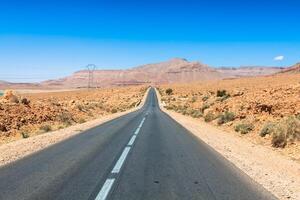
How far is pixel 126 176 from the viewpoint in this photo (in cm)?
910

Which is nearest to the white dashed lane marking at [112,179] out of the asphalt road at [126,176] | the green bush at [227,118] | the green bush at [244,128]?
the asphalt road at [126,176]

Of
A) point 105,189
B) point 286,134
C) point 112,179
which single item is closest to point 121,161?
point 112,179

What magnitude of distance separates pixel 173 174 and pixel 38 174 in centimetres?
324

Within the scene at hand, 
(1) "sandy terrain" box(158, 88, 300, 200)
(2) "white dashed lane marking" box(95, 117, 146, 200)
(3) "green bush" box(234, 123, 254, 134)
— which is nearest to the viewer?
(2) "white dashed lane marking" box(95, 117, 146, 200)

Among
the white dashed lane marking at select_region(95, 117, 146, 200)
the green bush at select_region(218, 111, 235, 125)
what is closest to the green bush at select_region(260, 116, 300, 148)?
the white dashed lane marking at select_region(95, 117, 146, 200)

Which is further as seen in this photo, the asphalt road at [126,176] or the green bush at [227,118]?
the green bush at [227,118]

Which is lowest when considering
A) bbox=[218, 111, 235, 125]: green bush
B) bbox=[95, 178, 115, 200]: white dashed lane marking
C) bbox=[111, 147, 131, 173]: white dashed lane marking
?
bbox=[218, 111, 235, 125]: green bush

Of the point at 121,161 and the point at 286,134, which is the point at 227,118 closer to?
the point at 286,134

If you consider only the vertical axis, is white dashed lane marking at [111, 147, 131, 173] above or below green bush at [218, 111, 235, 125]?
above

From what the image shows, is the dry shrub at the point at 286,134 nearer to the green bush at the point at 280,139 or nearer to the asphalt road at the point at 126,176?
the green bush at the point at 280,139

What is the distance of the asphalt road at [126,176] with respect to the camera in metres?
7.54

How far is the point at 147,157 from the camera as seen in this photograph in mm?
12023

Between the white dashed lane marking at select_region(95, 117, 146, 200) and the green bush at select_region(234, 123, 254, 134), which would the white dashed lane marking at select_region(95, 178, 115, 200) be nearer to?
the white dashed lane marking at select_region(95, 117, 146, 200)

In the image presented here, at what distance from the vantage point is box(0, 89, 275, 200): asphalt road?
297 inches
